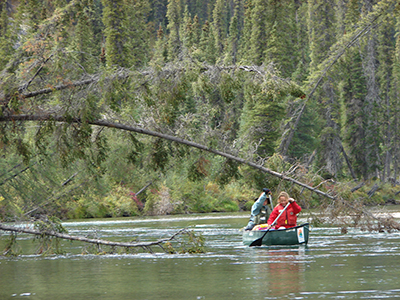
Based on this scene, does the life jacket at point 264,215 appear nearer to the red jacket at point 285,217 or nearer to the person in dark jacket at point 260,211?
the person in dark jacket at point 260,211

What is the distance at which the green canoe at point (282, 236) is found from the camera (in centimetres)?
1803

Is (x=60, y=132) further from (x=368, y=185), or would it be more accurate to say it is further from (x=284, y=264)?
(x=368, y=185)

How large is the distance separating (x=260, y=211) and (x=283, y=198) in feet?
9.58

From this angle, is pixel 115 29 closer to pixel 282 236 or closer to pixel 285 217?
pixel 285 217

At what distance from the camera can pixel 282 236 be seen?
18281 millimetres

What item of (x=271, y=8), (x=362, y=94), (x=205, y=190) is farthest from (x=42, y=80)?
(x=362, y=94)

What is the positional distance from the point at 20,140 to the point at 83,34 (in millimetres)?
43354

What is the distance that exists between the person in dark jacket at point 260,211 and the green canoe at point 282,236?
125 centimetres

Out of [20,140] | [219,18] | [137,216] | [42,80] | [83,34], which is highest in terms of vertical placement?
[219,18]

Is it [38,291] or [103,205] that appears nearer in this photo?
[38,291]

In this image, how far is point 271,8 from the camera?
52.6 metres

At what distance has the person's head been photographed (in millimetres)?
17328

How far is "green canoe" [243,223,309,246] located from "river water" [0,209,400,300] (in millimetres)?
277

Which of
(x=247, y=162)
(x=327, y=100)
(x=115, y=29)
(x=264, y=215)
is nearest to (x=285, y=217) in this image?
(x=264, y=215)
